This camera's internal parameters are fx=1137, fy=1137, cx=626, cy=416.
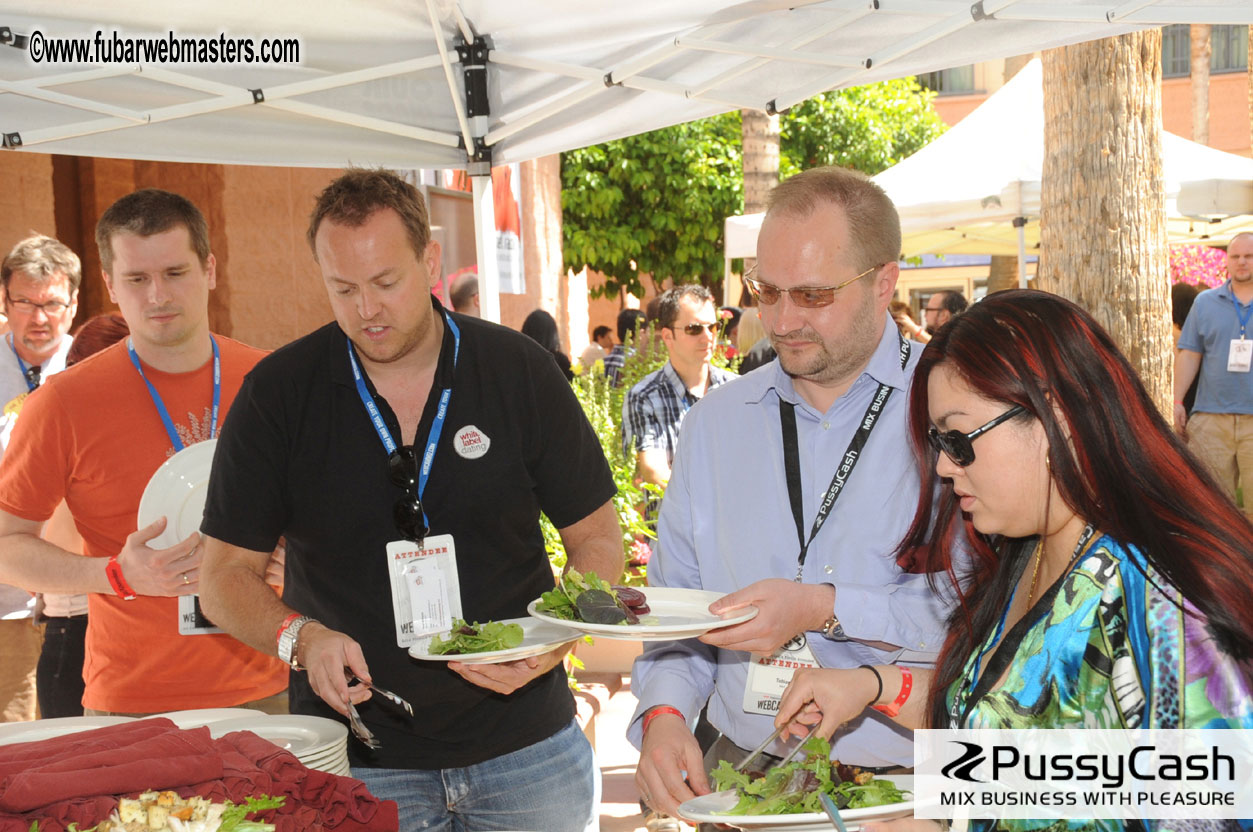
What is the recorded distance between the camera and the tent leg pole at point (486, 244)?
406 centimetres

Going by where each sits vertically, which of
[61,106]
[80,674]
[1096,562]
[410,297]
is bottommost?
[80,674]

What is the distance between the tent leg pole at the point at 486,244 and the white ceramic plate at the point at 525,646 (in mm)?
1888

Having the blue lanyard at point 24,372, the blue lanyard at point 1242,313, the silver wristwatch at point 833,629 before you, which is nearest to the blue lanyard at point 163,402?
the blue lanyard at point 24,372

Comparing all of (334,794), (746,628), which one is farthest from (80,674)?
(746,628)

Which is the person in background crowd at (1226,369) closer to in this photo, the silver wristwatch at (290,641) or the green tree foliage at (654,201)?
the silver wristwatch at (290,641)

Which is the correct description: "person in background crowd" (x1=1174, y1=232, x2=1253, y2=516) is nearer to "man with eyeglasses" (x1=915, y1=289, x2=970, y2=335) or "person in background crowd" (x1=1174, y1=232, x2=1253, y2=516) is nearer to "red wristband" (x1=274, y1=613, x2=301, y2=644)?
"man with eyeglasses" (x1=915, y1=289, x2=970, y2=335)

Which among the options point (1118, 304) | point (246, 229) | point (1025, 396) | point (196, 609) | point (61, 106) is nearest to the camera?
point (1025, 396)

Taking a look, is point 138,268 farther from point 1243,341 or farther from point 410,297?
point 1243,341

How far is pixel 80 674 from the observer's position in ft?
11.1

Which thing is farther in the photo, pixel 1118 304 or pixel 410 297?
pixel 1118 304

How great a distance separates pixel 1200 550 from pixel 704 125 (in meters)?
16.3

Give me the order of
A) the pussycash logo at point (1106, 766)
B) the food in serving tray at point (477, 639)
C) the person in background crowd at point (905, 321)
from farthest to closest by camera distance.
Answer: the person in background crowd at point (905, 321)
the food in serving tray at point (477, 639)
the pussycash logo at point (1106, 766)

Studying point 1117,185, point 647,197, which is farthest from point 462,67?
point 647,197

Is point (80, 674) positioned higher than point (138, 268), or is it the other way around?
point (138, 268)
